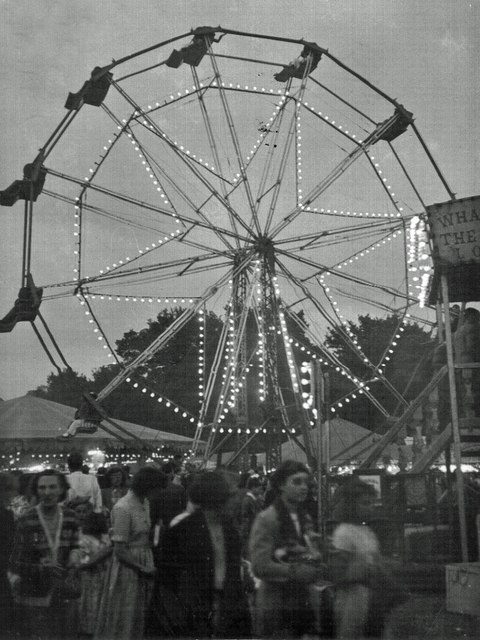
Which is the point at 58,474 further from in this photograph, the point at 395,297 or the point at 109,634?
the point at 395,297

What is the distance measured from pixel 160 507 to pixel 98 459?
42.9 feet

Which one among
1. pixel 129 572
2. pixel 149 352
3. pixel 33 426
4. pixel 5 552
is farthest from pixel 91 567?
pixel 33 426

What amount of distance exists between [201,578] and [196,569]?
6cm

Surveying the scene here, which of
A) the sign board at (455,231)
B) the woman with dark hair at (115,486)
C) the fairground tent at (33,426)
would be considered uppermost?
the sign board at (455,231)

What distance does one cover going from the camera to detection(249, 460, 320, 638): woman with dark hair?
407 centimetres

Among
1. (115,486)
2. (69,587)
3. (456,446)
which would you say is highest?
(456,446)

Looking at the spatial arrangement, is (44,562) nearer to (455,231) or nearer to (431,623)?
(431,623)

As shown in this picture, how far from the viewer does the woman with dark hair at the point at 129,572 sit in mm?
4938

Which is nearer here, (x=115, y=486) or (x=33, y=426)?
(x=115, y=486)

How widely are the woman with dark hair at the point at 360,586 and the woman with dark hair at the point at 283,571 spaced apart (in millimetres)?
177

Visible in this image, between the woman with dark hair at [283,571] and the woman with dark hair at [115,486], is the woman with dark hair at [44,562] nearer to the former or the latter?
the woman with dark hair at [283,571]

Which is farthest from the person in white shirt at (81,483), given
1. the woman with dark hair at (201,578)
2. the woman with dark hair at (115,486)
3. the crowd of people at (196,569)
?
the woman with dark hair at (201,578)

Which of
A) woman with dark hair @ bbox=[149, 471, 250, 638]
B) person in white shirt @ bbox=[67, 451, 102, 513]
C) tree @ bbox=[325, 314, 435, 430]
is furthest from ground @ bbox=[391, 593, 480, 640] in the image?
tree @ bbox=[325, 314, 435, 430]

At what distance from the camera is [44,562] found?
4.67 metres
